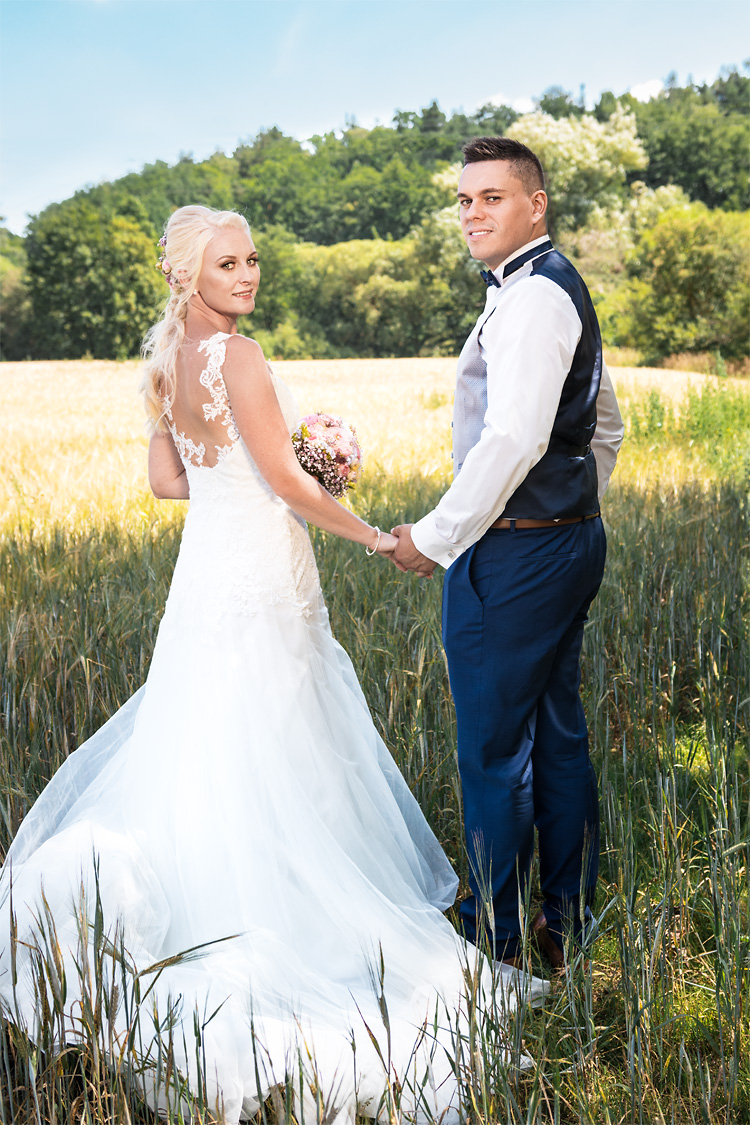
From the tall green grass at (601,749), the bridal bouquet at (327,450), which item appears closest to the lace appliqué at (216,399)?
the bridal bouquet at (327,450)

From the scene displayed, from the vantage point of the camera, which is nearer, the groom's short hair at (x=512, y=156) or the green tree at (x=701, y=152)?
the groom's short hair at (x=512, y=156)

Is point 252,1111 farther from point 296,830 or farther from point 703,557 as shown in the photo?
point 703,557

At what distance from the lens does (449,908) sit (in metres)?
3.00

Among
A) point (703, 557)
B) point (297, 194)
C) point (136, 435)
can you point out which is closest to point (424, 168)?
point (297, 194)

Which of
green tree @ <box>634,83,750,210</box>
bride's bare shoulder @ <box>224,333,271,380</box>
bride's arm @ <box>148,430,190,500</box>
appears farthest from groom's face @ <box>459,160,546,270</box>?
green tree @ <box>634,83,750,210</box>

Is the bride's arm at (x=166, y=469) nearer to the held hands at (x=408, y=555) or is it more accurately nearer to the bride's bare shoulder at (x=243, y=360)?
the bride's bare shoulder at (x=243, y=360)

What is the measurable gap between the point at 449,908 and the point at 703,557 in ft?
11.1

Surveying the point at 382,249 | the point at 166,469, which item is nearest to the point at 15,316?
the point at 382,249

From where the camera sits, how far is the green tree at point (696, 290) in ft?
136

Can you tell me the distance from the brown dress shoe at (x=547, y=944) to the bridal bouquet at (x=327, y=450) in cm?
149

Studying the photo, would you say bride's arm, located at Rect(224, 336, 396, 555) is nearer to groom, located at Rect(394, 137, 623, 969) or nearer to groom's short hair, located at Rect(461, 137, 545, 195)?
groom, located at Rect(394, 137, 623, 969)

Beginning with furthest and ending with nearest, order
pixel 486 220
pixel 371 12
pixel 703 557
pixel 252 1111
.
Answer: pixel 371 12
pixel 703 557
pixel 486 220
pixel 252 1111

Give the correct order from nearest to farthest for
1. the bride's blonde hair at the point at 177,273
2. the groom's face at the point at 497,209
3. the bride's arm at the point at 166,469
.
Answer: the groom's face at the point at 497,209
the bride's blonde hair at the point at 177,273
the bride's arm at the point at 166,469

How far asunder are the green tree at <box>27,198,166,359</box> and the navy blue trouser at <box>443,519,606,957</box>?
170 ft
